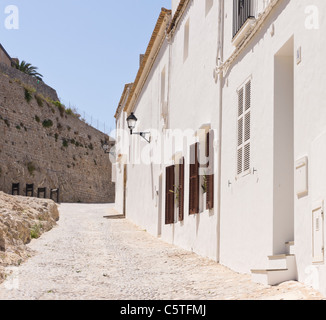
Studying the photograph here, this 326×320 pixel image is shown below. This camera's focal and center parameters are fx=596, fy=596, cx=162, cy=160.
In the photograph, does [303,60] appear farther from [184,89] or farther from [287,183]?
[184,89]

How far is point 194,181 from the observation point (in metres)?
12.0

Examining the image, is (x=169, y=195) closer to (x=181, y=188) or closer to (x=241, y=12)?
(x=181, y=188)

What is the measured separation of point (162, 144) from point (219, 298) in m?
10.3

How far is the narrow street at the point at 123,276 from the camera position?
691 cm

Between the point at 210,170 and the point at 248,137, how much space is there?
7.18 ft

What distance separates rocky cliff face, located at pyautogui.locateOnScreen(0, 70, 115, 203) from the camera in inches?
1441

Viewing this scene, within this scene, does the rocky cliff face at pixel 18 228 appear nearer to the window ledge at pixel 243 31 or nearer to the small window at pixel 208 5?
the window ledge at pixel 243 31

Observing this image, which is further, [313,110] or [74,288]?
[74,288]

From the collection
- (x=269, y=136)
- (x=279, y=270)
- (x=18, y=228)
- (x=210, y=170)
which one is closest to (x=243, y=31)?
(x=269, y=136)

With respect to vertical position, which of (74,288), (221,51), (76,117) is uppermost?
(76,117)

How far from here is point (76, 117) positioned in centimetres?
4453

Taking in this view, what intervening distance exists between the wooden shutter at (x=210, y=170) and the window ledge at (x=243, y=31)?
1.91 meters
